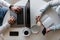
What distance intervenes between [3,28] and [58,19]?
0.50m

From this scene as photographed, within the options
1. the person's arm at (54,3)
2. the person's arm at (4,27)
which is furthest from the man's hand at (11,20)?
the person's arm at (54,3)

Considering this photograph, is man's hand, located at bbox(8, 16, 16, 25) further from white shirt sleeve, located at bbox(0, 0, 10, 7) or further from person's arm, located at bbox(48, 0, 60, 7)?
person's arm, located at bbox(48, 0, 60, 7)

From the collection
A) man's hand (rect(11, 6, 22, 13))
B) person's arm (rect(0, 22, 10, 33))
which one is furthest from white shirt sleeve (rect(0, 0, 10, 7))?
person's arm (rect(0, 22, 10, 33))

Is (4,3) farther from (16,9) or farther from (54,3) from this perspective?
(54,3)

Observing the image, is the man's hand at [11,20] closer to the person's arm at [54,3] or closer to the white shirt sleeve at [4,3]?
the white shirt sleeve at [4,3]

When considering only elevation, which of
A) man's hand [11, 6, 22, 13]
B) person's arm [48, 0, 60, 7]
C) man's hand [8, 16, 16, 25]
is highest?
person's arm [48, 0, 60, 7]

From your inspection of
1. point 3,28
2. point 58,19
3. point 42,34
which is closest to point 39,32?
point 42,34

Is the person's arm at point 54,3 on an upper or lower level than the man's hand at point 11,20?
upper

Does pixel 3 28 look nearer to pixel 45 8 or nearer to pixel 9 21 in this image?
pixel 9 21

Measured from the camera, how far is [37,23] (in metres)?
1.48

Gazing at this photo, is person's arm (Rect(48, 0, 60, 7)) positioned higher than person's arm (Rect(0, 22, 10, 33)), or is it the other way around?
person's arm (Rect(48, 0, 60, 7))

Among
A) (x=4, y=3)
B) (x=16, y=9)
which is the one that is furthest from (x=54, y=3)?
(x=4, y=3)

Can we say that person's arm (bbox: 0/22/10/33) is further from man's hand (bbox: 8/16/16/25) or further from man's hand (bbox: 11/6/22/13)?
man's hand (bbox: 11/6/22/13)

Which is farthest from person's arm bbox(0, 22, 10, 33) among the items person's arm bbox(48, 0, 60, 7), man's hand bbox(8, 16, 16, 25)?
person's arm bbox(48, 0, 60, 7)
